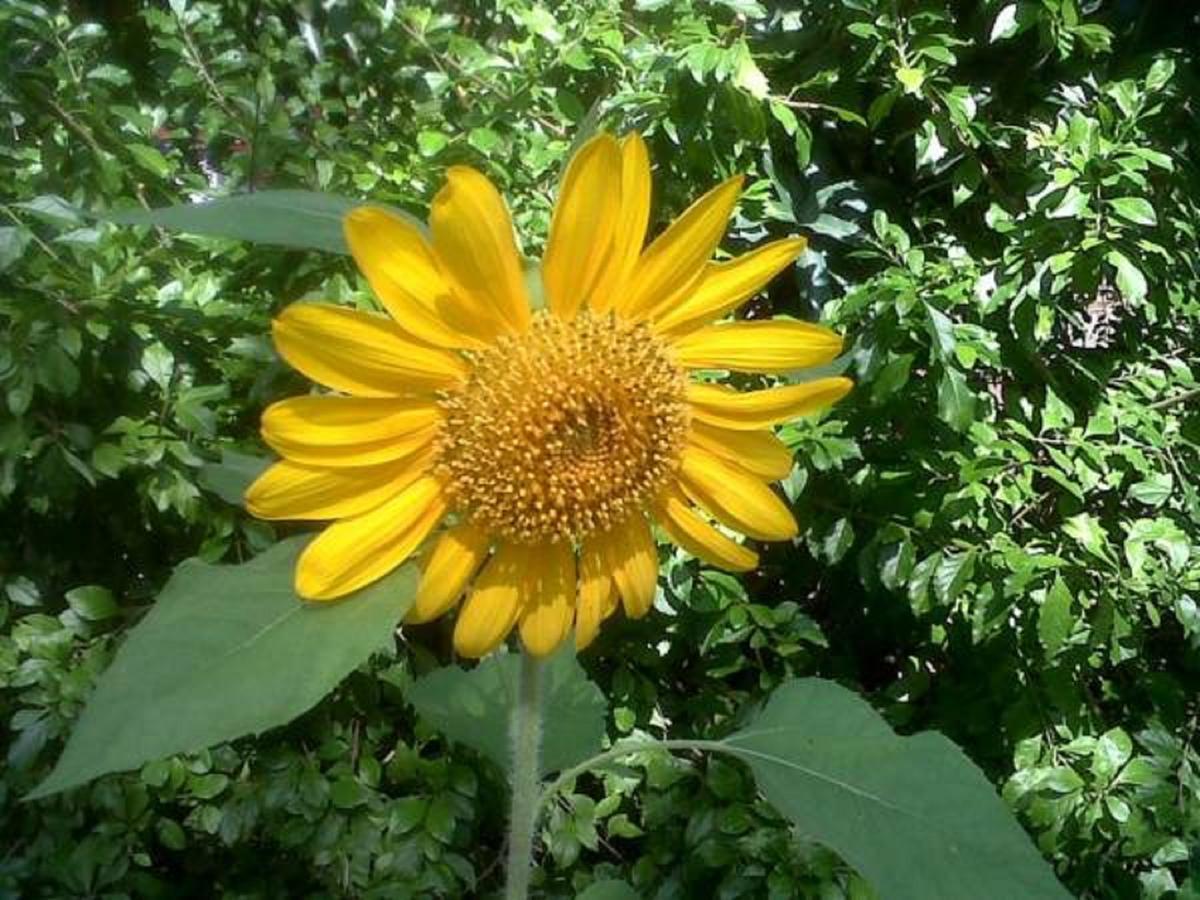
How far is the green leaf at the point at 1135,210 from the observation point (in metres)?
1.87

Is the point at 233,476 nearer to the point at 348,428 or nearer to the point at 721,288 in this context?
the point at 348,428

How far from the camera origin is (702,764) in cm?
204

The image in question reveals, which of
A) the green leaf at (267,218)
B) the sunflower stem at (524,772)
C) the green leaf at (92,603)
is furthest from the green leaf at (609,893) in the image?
the green leaf at (92,603)

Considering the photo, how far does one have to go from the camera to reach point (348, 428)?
72 cm

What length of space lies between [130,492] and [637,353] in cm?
135

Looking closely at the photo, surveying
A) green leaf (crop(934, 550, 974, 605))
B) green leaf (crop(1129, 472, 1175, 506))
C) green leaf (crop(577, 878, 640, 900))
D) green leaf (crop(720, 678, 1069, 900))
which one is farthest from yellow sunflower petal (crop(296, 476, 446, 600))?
green leaf (crop(1129, 472, 1175, 506))

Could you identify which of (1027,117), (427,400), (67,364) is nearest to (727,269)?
(427,400)

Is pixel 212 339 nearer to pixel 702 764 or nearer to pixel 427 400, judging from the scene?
pixel 702 764

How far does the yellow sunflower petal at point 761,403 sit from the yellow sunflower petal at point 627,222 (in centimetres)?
8

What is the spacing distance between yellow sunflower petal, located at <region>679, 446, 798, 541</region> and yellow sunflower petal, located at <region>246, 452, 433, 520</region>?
152 millimetres

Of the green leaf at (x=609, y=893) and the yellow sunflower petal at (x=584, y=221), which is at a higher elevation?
the yellow sunflower petal at (x=584, y=221)

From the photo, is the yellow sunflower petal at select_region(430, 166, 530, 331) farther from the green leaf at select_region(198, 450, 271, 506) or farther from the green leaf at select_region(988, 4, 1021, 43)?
the green leaf at select_region(988, 4, 1021, 43)

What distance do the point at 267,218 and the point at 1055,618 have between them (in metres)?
1.46

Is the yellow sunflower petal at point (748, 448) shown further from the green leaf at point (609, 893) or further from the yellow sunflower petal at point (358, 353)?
the green leaf at point (609, 893)
